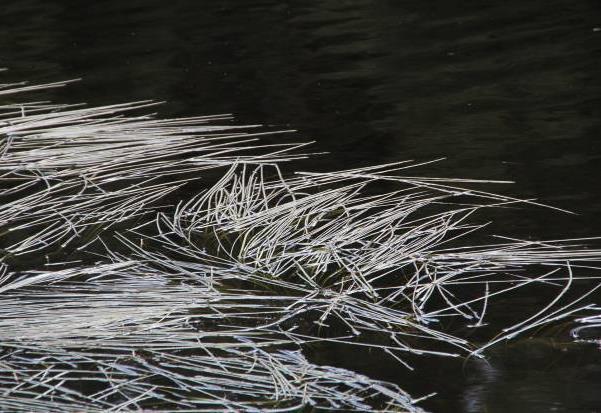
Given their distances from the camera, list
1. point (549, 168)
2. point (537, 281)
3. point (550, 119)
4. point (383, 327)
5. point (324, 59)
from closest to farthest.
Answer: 1. point (383, 327)
2. point (537, 281)
3. point (549, 168)
4. point (550, 119)
5. point (324, 59)

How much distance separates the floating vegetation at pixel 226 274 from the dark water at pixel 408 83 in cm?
11

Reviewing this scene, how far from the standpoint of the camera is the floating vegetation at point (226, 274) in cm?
181

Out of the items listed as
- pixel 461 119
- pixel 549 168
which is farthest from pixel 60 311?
pixel 461 119

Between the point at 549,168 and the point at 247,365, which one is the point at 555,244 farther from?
the point at 247,365

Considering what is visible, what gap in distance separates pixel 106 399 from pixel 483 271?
81 cm

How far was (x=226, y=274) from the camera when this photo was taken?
222cm

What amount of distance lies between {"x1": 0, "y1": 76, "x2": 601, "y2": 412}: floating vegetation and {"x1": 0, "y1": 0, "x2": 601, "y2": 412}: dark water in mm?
114

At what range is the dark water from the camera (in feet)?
6.09

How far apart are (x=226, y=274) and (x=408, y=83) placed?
5.57ft

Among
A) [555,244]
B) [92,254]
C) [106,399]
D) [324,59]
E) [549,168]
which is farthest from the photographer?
[324,59]

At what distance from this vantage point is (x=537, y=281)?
213cm

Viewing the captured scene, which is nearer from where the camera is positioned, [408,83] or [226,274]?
[226,274]

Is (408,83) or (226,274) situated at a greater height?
(408,83)

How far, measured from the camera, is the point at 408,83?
3.75m
